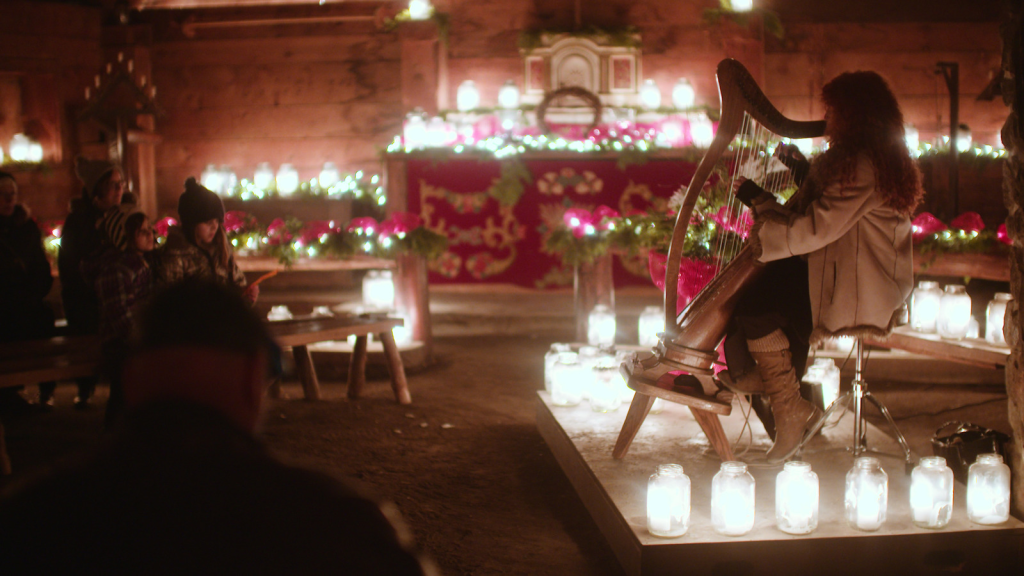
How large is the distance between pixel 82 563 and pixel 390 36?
8364 millimetres

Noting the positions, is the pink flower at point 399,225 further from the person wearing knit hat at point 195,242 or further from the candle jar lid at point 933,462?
the candle jar lid at point 933,462

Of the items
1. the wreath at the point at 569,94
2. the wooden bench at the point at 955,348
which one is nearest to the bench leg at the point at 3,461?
the wooden bench at the point at 955,348

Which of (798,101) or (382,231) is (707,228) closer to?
(382,231)

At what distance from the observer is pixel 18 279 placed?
4.90 meters

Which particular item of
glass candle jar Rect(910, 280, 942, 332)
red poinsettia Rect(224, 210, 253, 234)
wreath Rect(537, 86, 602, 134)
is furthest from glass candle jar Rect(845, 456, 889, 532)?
red poinsettia Rect(224, 210, 253, 234)

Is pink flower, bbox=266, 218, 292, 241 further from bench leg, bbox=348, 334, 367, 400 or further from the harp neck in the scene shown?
the harp neck

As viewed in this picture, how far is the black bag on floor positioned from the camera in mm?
3205

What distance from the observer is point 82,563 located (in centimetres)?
90

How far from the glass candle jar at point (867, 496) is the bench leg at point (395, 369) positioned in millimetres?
3041

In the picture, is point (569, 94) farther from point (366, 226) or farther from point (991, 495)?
point (991, 495)

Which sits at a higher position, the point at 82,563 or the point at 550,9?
the point at 550,9

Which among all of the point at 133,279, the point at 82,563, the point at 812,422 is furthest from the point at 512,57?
the point at 82,563

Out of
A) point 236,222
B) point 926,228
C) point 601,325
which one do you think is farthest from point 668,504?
point 236,222

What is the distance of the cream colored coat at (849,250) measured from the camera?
9.57 ft
